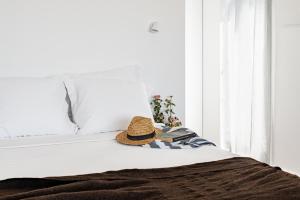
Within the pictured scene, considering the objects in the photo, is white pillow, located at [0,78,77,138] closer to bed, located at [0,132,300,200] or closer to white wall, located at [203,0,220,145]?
bed, located at [0,132,300,200]

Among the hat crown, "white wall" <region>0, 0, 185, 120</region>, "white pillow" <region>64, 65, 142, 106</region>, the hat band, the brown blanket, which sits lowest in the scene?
the brown blanket

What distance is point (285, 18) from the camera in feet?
10.5

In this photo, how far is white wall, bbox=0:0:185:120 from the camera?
277 centimetres

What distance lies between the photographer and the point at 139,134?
7.05 feet

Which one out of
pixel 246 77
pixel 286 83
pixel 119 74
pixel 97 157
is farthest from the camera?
pixel 246 77

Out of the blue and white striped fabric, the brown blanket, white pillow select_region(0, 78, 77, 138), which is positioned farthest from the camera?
white pillow select_region(0, 78, 77, 138)

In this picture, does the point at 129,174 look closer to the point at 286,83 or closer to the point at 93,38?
the point at 93,38

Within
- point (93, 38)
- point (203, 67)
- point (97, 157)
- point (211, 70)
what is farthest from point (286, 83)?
point (97, 157)

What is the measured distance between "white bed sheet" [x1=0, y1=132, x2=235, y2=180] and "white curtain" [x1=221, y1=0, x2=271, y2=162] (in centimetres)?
174

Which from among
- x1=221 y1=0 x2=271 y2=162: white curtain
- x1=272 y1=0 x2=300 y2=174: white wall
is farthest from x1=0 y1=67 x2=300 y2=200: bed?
x1=272 y1=0 x2=300 y2=174: white wall

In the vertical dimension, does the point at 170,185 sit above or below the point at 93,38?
below

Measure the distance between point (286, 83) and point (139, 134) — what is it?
1708 mm

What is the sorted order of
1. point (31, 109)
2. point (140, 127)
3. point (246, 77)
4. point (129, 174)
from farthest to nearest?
point (246, 77), point (31, 109), point (140, 127), point (129, 174)

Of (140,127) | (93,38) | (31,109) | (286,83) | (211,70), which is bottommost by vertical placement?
(140,127)
